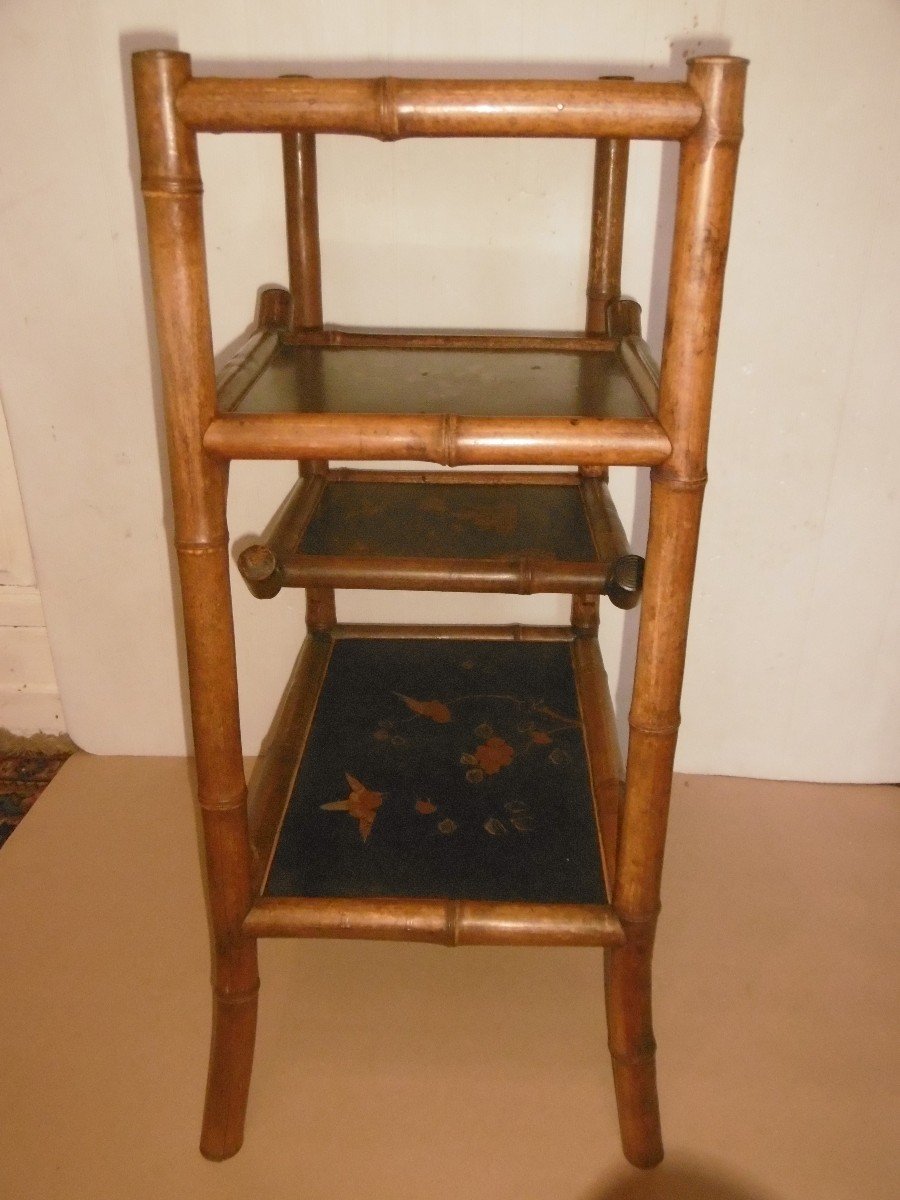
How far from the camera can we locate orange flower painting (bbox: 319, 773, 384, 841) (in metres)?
1.12

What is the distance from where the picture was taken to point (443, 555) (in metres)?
1.15

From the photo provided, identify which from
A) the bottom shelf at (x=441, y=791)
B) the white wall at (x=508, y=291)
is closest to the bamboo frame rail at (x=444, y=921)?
the bottom shelf at (x=441, y=791)

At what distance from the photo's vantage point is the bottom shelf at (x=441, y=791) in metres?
0.99

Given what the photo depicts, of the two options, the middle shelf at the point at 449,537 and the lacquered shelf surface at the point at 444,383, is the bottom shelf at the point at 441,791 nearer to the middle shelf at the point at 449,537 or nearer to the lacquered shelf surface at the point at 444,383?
the middle shelf at the point at 449,537

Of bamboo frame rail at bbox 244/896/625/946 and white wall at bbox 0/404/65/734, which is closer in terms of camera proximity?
bamboo frame rail at bbox 244/896/625/946

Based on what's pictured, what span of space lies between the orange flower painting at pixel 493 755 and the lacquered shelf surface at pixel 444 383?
482 mm

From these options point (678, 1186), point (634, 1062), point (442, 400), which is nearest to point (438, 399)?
point (442, 400)

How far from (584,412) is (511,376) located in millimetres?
168

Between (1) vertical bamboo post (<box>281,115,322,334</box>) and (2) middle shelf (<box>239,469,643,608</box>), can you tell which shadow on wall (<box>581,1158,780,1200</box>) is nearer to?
(2) middle shelf (<box>239,469,643,608</box>)

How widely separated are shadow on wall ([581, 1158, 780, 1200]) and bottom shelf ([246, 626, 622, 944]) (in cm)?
30

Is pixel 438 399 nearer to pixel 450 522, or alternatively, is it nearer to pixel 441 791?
pixel 450 522

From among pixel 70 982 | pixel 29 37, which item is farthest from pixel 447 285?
pixel 70 982

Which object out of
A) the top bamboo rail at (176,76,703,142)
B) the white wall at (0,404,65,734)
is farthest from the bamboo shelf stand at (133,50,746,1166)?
the white wall at (0,404,65,734)

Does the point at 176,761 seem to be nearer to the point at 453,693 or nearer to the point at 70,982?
the point at 70,982
